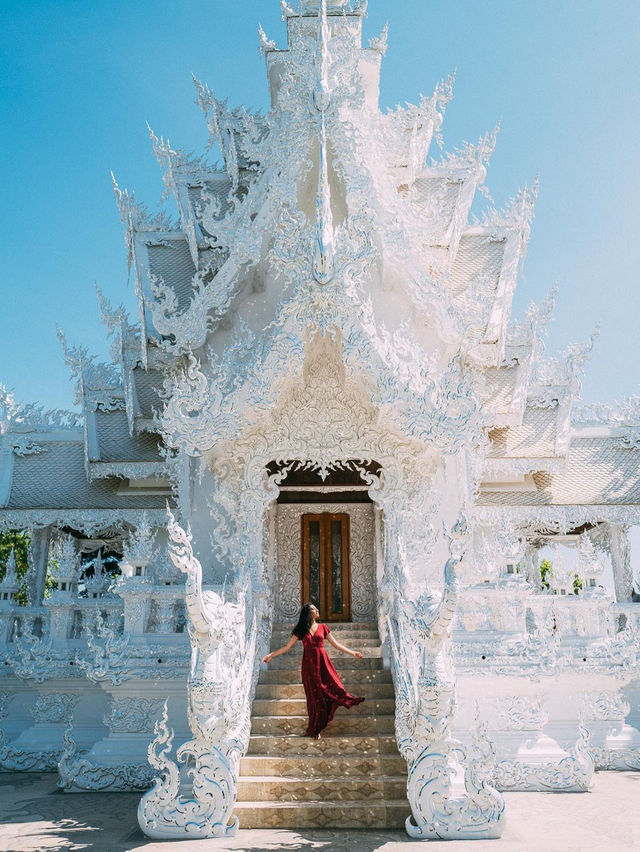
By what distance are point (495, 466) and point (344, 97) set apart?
5063mm

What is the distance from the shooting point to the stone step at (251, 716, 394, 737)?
590cm

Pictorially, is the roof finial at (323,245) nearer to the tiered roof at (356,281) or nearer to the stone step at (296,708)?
the tiered roof at (356,281)

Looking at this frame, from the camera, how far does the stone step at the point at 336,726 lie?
590cm

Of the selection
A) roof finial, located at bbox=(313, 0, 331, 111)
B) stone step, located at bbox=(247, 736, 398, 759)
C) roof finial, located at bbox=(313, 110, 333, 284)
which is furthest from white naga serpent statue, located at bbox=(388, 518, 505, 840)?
roof finial, located at bbox=(313, 0, 331, 111)

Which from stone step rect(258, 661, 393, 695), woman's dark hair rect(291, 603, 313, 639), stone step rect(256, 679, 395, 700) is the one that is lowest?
stone step rect(256, 679, 395, 700)

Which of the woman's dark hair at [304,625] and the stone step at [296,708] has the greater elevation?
the woman's dark hair at [304,625]

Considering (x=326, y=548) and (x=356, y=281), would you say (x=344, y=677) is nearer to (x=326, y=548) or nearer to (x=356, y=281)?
(x=326, y=548)

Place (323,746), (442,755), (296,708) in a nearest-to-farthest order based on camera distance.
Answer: (442,755) < (323,746) < (296,708)

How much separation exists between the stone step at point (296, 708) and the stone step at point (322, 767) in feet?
2.37

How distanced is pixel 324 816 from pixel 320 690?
1.06 m

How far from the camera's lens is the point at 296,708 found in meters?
6.18

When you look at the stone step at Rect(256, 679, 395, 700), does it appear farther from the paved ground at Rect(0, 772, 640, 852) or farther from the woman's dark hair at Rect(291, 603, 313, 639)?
the paved ground at Rect(0, 772, 640, 852)

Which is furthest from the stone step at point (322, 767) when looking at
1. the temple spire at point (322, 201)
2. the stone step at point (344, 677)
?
the temple spire at point (322, 201)

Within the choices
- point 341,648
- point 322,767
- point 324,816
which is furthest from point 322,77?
point 324,816
